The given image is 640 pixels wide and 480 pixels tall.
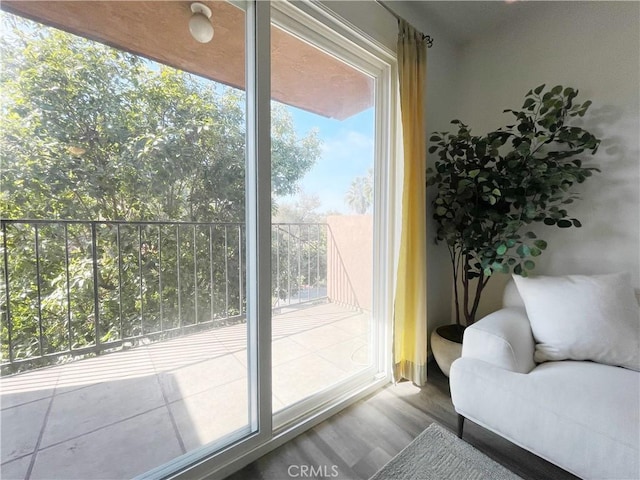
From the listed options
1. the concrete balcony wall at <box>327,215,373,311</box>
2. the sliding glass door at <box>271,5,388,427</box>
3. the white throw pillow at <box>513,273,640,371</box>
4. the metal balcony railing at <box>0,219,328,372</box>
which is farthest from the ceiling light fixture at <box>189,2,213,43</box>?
the white throw pillow at <box>513,273,640,371</box>

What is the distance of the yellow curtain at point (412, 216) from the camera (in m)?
1.61

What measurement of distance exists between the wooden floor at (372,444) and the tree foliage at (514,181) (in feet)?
2.19

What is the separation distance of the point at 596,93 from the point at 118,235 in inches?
107

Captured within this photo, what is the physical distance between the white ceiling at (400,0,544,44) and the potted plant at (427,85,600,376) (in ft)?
2.02

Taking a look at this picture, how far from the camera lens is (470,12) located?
1.82 m

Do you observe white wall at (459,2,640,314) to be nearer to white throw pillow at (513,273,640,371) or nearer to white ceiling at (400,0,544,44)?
white ceiling at (400,0,544,44)

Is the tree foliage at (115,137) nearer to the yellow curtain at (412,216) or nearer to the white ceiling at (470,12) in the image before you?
the yellow curtain at (412,216)

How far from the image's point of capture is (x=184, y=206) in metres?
1.33

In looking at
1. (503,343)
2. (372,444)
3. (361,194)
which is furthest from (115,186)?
(503,343)

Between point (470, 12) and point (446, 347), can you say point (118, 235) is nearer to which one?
point (446, 347)

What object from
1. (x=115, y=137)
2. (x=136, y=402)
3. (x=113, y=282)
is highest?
(x=115, y=137)

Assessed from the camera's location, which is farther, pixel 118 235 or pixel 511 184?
pixel 511 184

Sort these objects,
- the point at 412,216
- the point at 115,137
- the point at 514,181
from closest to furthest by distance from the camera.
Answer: the point at 115,137, the point at 514,181, the point at 412,216

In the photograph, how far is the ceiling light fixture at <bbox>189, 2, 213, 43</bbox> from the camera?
1265 millimetres
